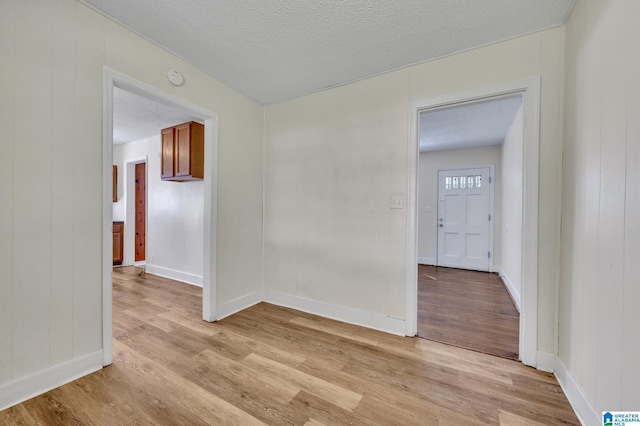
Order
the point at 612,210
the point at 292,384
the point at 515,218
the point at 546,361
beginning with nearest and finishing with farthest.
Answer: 1. the point at 612,210
2. the point at 292,384
3. the point at 546,361
4. the point at 515,218

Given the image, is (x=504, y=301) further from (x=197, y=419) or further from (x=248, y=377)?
(x=197, y=419)

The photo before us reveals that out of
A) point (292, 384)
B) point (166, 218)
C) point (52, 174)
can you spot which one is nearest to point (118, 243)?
point (166, 218)

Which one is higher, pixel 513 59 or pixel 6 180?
pixel 513 59

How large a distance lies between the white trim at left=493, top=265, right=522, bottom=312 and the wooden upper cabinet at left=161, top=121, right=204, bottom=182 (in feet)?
14.3

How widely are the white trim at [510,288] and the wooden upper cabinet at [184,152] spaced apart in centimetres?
437

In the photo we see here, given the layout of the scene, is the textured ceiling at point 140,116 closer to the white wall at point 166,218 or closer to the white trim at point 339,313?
the white wall at point 166,218

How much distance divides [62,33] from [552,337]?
12.9 ft

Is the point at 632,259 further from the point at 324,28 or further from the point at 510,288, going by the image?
the point at 510,288

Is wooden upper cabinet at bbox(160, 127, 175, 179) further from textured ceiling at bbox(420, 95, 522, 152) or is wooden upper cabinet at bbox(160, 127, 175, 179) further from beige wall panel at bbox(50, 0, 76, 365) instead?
textured ceiling at bbox(420, 95, 522, 152)

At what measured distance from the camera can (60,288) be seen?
1.65 meters

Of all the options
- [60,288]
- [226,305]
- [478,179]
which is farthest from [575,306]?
[478,179]

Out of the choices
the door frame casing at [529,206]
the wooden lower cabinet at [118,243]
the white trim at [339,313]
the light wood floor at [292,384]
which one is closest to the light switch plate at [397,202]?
the door frame casing at [529,206]

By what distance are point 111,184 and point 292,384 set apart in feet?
6.30

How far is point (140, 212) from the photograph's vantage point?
5.60 m
